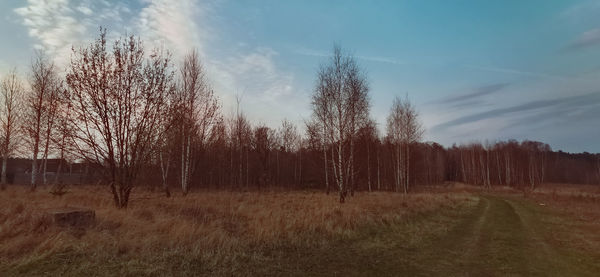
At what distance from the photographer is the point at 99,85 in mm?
11914

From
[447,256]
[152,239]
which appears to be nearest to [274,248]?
[152,239]

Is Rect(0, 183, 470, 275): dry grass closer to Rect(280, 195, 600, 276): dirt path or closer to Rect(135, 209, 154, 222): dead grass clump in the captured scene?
Rect(135, 209, 154, 222): dead grass clump

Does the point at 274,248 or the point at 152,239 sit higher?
the point at 152,239

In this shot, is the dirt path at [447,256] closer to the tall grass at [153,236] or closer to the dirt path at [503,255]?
the dirt path at [503,255]

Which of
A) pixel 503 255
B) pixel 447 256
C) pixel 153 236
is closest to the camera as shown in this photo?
pixel 153 236

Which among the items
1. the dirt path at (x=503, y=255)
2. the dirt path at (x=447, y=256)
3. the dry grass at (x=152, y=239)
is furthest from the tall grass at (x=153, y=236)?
the dirt path at (x=503, y=255)

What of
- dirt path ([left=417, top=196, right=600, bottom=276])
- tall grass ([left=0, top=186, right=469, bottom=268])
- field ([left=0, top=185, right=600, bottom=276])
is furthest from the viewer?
dirt path ([left=417, top=196, right=600, bottom=276])

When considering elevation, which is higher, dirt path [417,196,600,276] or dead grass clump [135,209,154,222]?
dead grass clump [135,209,154,222]

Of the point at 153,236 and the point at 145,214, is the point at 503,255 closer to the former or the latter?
the point at 153,236

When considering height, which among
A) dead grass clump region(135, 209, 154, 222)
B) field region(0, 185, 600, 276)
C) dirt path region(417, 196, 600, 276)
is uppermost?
dead grass clump region(135, 209, 154, 222)

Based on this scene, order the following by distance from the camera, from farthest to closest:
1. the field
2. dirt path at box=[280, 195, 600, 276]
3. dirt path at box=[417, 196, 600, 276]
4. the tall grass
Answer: dirt path at box=[417, 196, 600, 276] → dirt path at box=[280, 195, 600, 276] → the tall grass → the field

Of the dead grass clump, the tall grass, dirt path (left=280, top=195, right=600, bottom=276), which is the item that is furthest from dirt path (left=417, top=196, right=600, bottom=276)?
the dead grass clump

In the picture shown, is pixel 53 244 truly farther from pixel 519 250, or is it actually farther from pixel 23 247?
pixel 519 250

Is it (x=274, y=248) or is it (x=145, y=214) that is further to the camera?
(x=145, y=214)
